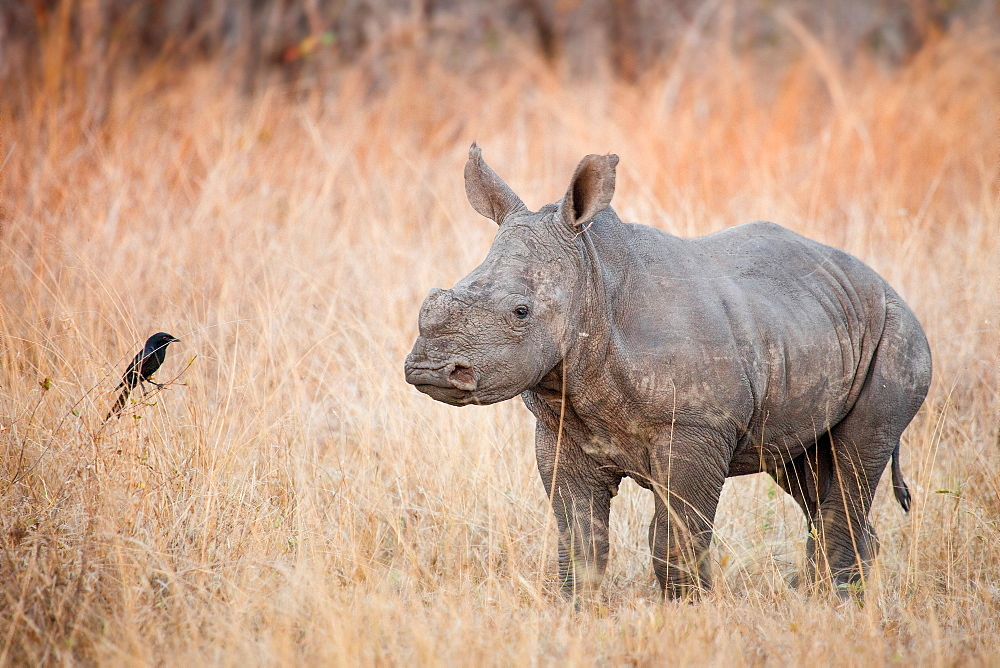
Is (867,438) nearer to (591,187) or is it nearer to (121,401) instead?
(591,187)

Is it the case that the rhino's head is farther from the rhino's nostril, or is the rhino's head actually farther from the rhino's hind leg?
the rhino's hind leg

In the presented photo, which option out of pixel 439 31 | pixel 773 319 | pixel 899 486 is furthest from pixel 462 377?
pixel 439 31

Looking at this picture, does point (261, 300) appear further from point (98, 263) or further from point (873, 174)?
point (873, 174)

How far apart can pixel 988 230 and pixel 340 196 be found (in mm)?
4807

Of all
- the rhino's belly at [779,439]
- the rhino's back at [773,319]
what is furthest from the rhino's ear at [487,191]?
the rhino's belly at [779,439]

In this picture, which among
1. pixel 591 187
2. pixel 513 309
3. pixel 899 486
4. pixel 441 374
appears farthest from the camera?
pixel 899 486

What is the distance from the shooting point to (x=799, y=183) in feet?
26.6

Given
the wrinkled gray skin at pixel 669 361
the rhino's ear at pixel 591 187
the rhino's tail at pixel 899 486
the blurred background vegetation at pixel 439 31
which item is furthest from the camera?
the blurred background vegetation at pixel 439 31

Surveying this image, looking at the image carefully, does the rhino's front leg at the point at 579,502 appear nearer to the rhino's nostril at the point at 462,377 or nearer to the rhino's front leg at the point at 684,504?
the rhino's front leg at the point at 684,504

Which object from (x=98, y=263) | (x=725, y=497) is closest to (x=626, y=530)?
(x=725, y=497)

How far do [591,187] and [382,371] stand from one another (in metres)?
2.35

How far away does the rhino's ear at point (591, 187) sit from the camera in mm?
3533

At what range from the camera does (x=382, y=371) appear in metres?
5.61

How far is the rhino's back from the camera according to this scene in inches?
145
